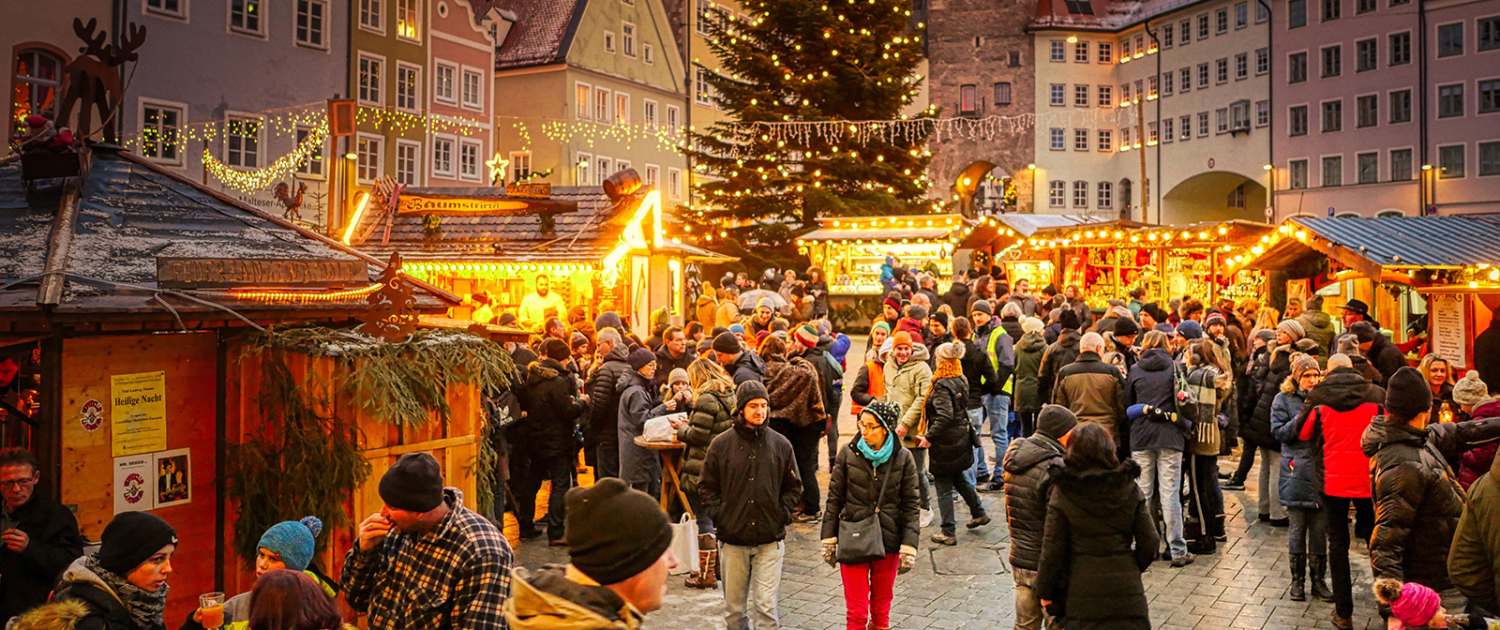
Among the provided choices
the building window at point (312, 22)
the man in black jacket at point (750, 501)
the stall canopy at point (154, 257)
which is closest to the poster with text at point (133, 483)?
the stall canopy at point (154, 257)

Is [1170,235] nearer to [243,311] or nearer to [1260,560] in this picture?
[1260,560]

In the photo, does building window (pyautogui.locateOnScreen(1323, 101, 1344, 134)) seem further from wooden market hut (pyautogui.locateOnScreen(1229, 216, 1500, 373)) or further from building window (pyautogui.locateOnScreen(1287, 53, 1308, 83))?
wooden market hut (pyautogui.locateOnScreen(1229, 216, 1500, 373))

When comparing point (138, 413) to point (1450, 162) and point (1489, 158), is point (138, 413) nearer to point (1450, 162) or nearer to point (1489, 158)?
point (1489, 158)

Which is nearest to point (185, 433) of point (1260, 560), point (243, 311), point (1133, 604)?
point (243, 311)

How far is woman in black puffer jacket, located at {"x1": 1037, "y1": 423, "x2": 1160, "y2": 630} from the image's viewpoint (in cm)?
519

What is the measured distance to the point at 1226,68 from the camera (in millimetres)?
47656

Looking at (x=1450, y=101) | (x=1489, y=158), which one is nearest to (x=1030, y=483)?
(x=1489, y=158)

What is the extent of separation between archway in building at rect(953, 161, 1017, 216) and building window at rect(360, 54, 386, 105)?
30387 millimetres

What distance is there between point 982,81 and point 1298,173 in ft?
53.9

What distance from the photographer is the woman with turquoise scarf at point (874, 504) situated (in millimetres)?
6262

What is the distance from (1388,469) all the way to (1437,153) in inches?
1644

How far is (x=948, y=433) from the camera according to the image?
8781mm

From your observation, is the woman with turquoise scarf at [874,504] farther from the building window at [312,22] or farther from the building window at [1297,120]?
the building window at [1297,120]

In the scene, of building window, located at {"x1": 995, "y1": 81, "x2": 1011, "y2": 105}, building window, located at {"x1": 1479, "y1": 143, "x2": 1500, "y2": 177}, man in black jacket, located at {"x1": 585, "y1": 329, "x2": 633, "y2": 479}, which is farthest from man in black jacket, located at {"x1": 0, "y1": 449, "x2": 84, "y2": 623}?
building window, located at {"x1": 995, "y1": 81, "x2": 1011, "y2": 105}
